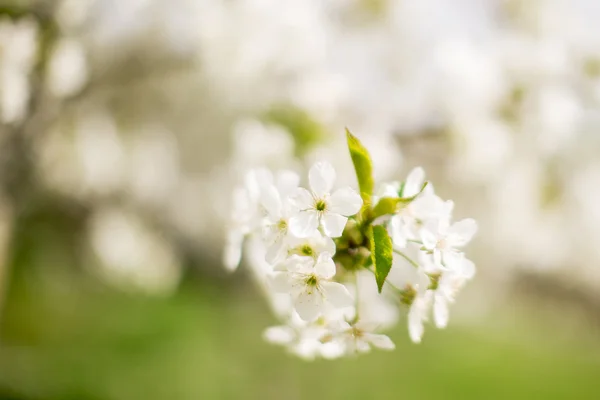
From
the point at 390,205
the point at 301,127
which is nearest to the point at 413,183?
the point at 390,205

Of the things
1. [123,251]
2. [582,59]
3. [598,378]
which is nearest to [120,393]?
[123,251]

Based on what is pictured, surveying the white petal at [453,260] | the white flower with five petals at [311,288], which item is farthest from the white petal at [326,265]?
the white petal at [453,260]

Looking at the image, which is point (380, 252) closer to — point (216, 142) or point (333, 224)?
point (333, 224)

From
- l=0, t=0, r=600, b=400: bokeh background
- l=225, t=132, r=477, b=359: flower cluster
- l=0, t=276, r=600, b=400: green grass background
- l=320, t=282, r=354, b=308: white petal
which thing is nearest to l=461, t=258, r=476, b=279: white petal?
l=225, t=132, r=477, b=359: flower cluster

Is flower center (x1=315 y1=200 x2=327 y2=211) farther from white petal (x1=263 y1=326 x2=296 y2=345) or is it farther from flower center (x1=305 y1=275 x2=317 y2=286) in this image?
white petal (x1=263 y1=326 x2=296 y2=345)

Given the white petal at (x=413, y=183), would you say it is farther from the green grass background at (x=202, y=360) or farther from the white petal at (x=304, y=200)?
the green grass background at (x=202, y=360)

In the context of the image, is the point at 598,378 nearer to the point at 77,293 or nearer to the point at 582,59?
the point at 582,59
